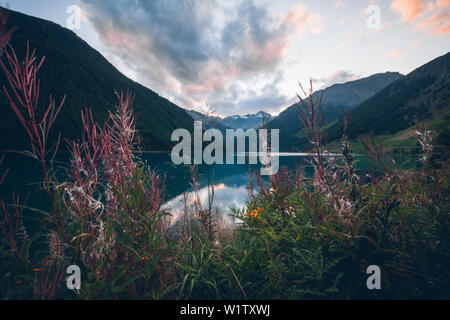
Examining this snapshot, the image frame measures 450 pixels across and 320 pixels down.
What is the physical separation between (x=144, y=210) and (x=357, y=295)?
3.15 meters

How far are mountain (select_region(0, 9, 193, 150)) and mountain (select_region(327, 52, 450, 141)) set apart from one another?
11317 centimetres

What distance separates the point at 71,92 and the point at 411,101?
230782 millimetres

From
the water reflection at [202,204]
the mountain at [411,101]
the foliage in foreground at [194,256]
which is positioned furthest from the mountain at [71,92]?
the mountain at [411,101]

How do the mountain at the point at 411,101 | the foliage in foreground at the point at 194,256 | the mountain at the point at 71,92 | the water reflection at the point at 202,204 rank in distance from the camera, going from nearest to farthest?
the foliage in foreground at the point at 194,256 < the water reflection at the point at 202,204 < the mountain at the point at 71,92 < the mountain at the point at 411,101

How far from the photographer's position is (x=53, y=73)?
9275cm

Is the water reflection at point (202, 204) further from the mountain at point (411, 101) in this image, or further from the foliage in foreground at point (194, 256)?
the mountain at point (411, 101)

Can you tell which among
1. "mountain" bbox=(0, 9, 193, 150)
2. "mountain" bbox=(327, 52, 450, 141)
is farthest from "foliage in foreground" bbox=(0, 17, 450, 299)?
"mountain" bbox=(327, 52, 450, 141)

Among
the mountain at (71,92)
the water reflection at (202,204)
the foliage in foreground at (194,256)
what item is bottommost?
the water reflection at (202,204)

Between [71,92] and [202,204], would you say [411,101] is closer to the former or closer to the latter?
[202,204]

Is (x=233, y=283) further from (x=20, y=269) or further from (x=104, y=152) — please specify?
(x=20, y=269)

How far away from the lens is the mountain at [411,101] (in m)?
98.3

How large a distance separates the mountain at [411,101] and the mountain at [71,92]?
113175 millimetres

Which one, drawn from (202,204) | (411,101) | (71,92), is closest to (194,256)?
(202,204)
